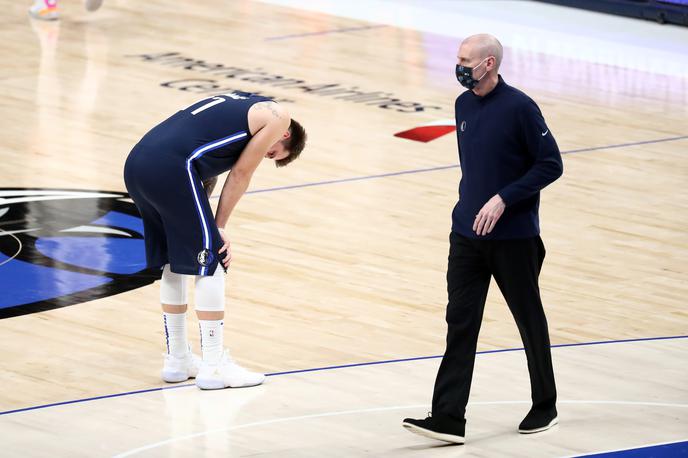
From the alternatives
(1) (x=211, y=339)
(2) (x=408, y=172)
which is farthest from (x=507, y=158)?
(2) (x=408, y=172)

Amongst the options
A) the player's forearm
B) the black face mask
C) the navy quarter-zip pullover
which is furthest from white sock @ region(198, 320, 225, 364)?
the black face mask

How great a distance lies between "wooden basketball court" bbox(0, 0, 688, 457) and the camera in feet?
19.2

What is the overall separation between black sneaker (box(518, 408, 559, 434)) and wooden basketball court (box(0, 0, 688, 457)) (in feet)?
0.14

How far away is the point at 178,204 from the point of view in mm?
5957

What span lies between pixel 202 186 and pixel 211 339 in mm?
619

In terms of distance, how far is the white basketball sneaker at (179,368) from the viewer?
20.6 ft

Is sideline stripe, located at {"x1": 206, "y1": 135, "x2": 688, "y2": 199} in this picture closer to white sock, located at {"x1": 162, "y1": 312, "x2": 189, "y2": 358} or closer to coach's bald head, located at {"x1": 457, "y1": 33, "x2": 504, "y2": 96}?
white sock, located at {"x1": 162, "y1": 312, "x2": 189, "y2": 358}

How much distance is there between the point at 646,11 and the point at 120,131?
754 centimetres

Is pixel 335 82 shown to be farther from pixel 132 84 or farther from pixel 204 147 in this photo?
pixel 204 147

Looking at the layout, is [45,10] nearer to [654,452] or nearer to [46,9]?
[46,9]

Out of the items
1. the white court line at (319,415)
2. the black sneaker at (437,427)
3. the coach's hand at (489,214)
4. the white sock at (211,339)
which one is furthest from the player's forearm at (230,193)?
the black sneaker at (437,427)

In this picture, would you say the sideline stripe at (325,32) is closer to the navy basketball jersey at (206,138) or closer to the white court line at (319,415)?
the navy basketball jersey at (206,138)

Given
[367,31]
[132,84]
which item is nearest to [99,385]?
[132,84]

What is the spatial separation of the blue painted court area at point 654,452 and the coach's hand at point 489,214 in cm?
88
